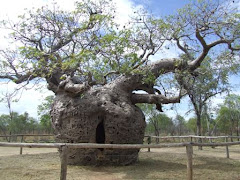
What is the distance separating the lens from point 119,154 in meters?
6.83

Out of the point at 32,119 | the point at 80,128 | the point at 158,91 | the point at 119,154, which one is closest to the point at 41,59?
the point at 80,128

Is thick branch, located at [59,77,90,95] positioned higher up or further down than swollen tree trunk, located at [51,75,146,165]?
higher up

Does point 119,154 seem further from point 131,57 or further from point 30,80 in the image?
point 30,80

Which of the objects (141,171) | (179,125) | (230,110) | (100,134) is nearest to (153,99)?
(100,134)

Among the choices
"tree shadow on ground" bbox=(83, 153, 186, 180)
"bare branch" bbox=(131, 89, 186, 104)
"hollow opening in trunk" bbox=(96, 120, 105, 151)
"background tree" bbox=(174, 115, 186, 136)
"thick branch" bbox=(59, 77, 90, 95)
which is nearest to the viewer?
"tree shadow on ground" bbox=(83, 153, 186, 180)

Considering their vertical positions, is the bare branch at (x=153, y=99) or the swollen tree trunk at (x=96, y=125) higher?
the bare branch at (x=153, y=99)

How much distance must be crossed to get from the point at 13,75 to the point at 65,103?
1.98 m

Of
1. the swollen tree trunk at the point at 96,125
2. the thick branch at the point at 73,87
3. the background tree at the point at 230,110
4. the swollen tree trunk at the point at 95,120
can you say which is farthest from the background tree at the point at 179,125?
the thick branch at the point at 73,87

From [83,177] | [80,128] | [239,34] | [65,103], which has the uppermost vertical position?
[239,34]

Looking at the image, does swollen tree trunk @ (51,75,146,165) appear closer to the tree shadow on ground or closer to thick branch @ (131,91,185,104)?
the tree shadow on ground

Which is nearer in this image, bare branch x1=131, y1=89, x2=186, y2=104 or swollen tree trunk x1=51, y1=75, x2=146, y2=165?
swollen tree trunk x1=51, y1=75, x2=146, y2=165

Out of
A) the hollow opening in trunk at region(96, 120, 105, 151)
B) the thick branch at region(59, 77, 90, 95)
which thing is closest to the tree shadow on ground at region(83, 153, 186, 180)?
the hollow opening in trunk at region(96, 120, 105, 151)

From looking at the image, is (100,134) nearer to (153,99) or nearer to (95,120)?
(95,120)

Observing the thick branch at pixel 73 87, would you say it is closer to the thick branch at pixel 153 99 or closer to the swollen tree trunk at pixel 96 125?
the swollen tree trunk at pixel 96 125
